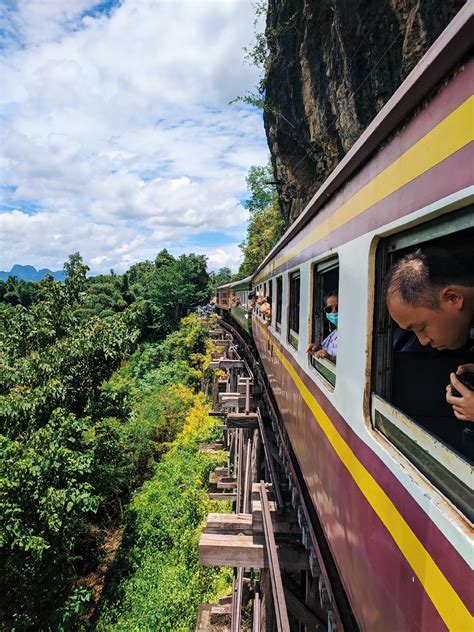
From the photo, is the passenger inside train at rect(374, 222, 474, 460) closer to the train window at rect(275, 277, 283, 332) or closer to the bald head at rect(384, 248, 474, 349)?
the bald head at rect(384, 248, 474, 349)

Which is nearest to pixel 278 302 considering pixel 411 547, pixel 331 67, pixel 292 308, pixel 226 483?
pixel 292 308

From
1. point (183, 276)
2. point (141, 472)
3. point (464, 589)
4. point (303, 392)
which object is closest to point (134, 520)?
point (141, 472)

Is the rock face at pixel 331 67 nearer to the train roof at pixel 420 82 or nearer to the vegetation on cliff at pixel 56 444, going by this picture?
the vegetation on cliff at pixel 56 444

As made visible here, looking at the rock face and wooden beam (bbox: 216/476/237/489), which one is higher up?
the rock face

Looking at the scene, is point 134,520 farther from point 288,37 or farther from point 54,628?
point 288,37

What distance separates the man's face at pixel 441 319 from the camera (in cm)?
136

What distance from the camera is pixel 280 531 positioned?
404cm

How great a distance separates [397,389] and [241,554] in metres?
2.70

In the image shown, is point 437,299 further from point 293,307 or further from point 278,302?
point 278,302

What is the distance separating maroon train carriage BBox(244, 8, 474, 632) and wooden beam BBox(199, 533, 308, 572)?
1.26 meters

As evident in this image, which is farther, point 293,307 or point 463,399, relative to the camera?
point 293,307

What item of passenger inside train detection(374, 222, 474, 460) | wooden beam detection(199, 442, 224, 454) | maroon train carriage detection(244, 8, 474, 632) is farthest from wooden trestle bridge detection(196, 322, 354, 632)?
wooden beam detection(199, 442, 224, 454)

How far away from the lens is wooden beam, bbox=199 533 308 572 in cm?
369

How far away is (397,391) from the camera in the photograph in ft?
5.89
